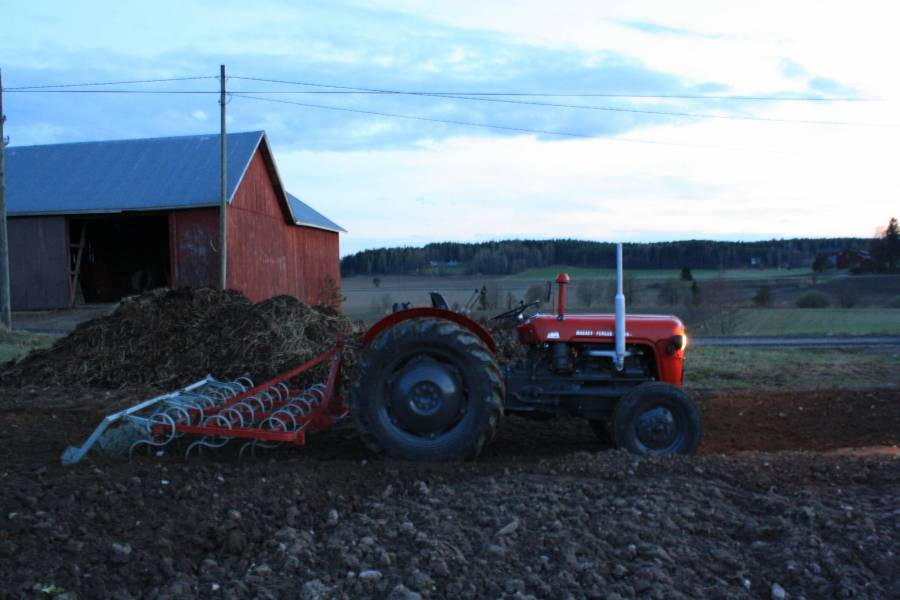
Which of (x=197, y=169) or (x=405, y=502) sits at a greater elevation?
(x=197, y=169)

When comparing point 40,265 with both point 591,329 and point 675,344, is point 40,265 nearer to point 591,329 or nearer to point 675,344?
point 591,329

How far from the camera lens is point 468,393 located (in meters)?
5.63

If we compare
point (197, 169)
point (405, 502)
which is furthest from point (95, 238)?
point (405, 502)

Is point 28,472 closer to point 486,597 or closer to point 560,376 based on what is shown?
point 486,597

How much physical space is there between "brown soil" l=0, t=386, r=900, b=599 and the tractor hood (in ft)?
3.21

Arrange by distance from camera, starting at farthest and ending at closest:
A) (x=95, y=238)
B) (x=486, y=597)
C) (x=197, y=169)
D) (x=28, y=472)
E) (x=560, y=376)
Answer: (x=95, y=238) → (x=197, y=169) → (x=560, y=376) → (x=28, y=472) → (x=486, y=597)

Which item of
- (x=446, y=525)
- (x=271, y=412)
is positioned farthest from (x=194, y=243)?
(x=446, y=525)

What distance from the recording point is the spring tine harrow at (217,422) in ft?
18.1

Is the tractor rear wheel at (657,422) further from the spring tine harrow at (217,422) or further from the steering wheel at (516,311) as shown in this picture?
the spring tine harrow at (217,422)

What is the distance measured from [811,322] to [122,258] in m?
23.9

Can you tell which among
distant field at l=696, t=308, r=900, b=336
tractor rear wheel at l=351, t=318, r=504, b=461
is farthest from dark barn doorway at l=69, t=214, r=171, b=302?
tractor rear wheel at l=351, t=318, r=504, b=461

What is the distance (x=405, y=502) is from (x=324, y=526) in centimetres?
52

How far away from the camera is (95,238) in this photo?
2583 centimetres

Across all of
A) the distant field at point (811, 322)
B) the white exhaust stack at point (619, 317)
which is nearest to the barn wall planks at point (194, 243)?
the distant field at point (811, 322)
